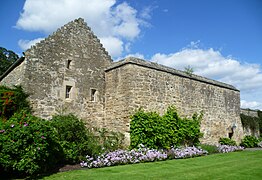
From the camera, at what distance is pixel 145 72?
12.8 metres

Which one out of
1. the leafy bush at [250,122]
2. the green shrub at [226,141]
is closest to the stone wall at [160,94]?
the green shrub at [226,141]

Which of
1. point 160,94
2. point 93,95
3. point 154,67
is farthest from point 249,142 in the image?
point 93,95

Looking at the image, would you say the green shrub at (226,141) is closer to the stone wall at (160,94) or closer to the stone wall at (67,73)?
the stone wall at (160,94)

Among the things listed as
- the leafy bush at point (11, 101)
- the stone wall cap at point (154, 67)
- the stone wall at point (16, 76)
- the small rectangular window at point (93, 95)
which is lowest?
the leafy bush at point (11, 101)

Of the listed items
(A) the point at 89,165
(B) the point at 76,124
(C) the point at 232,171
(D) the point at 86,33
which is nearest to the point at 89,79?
(D) the point at 86,33

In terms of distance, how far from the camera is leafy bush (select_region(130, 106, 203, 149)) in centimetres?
1155

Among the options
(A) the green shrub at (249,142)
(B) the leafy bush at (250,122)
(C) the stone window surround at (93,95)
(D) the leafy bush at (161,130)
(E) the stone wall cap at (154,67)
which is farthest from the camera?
(B) the leafy bush at (250,122)

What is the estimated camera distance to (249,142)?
20234 mm

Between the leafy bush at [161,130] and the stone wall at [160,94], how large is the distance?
0.45 meters

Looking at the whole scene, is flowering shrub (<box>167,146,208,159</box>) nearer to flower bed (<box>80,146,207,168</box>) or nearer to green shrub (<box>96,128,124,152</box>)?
flower bed (<box>80,146,207,168</box>)

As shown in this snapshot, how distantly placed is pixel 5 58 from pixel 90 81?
48.3 feet

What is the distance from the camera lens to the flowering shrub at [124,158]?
30.5 ft

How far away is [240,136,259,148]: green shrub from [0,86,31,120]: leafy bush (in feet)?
58.4

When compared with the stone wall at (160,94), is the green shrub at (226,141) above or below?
below
